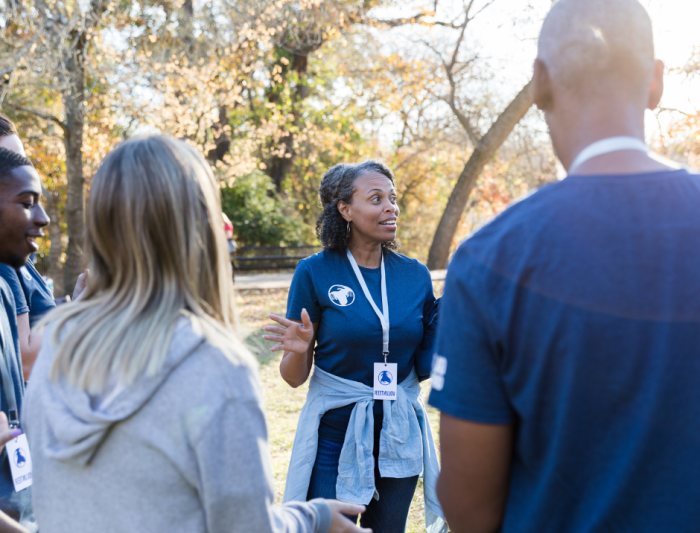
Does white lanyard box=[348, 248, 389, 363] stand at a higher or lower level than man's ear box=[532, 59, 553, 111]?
lower

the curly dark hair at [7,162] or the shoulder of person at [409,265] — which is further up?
the curly dark hair at [7,162]

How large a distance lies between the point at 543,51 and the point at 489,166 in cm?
2205

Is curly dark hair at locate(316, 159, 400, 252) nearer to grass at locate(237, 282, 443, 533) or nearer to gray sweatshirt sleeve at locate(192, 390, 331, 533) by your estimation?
grass at locate(237, 282, 443, 533)

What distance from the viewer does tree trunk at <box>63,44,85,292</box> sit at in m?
10.5

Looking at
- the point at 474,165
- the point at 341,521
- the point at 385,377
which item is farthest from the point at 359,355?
the point at 474,165

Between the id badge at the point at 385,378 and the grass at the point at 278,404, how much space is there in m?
0.69

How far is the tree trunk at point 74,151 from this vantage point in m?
10.5

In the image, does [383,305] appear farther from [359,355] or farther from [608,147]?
[608,147]

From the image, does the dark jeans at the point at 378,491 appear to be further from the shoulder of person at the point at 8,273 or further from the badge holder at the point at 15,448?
the shoulder of person at the point at 8,273

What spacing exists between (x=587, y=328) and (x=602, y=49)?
1.99 ft

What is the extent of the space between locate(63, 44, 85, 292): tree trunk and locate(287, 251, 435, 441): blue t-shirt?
345 inches

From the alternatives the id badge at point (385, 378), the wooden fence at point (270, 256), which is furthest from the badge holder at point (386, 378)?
the wooden fence at point (270, 256)

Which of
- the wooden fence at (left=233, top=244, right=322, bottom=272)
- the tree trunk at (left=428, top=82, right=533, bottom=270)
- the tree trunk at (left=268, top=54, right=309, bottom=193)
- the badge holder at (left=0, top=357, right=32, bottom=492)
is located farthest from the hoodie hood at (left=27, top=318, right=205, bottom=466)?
the tree trunk at (left=268, top=54, right=309, bottom=193)

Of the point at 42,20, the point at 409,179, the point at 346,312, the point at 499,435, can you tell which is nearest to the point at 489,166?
the point at 409,179
